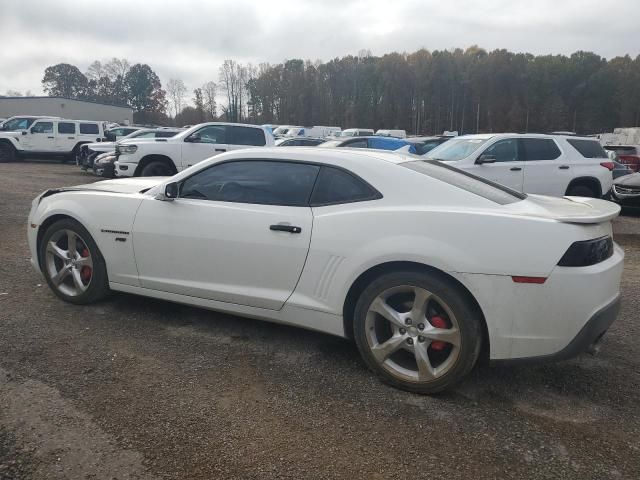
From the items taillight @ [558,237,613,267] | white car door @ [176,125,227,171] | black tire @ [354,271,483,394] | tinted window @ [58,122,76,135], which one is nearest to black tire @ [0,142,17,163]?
tinted window @ [58,122,76,135]

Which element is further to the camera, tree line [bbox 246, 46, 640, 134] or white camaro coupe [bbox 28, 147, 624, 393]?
tree line [bbox 246, 46, 640, 134]

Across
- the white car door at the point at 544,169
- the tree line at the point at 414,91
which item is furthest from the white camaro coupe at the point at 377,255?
the tree line at the point at 414,91

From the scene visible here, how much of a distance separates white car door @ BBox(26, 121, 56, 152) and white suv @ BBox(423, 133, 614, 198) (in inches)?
698

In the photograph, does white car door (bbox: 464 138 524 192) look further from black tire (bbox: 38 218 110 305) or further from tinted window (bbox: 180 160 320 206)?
black tire (bbox: 38 218 110 305)

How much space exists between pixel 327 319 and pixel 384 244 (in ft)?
2.13

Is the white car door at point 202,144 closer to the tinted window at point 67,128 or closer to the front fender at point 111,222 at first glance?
the front fender at point 111,222

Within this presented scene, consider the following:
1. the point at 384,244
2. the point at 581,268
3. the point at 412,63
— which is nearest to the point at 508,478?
the point at 581,268

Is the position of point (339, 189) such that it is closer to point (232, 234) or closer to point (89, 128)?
point (232, 234)

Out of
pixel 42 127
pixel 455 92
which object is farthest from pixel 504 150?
pixel 455 92

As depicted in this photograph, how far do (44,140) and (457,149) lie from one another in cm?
1813

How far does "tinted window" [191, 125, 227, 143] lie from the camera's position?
39.2 feet

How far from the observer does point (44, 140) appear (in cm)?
2094

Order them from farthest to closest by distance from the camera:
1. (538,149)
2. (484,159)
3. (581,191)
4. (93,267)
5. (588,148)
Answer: (588,148) → (581,191) → (538,149) → (484,159) → (93,267)

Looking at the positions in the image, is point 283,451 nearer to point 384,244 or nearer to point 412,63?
point 384,244
